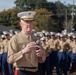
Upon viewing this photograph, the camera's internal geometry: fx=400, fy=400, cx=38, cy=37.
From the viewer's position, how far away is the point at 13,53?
18.2 feet

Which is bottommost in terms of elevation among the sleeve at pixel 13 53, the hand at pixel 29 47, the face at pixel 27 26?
the sleeve at pixel 13 53

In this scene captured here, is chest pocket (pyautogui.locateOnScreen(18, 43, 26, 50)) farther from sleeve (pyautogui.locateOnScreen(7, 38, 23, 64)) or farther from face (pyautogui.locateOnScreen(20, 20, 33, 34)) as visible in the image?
face (pyautogui.locateOnScreen(20, 20, 33, 34))

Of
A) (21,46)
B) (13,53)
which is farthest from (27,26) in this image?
(13,53)

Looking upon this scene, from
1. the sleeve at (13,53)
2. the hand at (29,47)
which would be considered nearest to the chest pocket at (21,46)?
the sleeve at (13,53)

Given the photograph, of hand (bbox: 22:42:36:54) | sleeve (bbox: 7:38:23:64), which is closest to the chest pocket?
sleeve (bbox: 7:38:23:64)

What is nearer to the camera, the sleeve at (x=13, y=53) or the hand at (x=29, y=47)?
the hand at (x=29, y=47)

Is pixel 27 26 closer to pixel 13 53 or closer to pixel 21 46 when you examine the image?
pixel 21 46

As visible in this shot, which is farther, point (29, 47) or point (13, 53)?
point (13, 53)

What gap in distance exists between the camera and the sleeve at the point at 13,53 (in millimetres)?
5470

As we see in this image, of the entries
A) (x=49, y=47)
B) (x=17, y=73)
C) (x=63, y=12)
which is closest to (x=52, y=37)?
(x=49, y=47)

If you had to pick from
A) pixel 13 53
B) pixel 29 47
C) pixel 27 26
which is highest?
pixel 27 26

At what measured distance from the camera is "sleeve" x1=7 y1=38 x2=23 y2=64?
547 centimetres

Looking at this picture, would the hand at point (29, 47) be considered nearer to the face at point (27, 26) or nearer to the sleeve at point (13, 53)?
the sleeve at point (13, 53)

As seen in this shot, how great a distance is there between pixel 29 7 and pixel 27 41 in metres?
102
